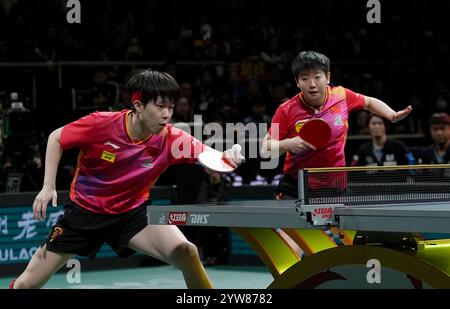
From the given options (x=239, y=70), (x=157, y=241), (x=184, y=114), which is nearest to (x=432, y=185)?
(x=157, y=241)

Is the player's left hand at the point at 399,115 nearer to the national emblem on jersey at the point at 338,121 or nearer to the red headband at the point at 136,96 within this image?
the national emblem on jersey at the point at 338,121

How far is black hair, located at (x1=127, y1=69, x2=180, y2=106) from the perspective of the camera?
5.91m

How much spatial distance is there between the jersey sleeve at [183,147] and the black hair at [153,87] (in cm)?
25

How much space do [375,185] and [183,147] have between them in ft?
4.02

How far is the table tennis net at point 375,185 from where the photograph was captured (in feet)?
17.0

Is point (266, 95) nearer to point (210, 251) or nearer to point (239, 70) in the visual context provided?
point (239, 70)

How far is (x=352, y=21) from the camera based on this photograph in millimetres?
18031

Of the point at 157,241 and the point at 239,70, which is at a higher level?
the point at 239,70

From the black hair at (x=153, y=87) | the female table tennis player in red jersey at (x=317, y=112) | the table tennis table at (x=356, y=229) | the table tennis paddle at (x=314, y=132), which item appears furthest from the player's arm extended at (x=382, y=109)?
the black hair at (x=153, y=87)

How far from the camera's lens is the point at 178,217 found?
17.3 ft

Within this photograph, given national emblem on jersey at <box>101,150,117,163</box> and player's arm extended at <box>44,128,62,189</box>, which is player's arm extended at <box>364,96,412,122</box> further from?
player's arm extended at <box>44,128,62,189</box>

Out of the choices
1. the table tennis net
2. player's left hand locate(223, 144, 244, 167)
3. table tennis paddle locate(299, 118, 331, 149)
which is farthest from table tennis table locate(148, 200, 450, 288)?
table tennis paddle locate(299, 118, 331, 149)

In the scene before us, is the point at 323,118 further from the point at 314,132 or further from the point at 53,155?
the point at 53,155
